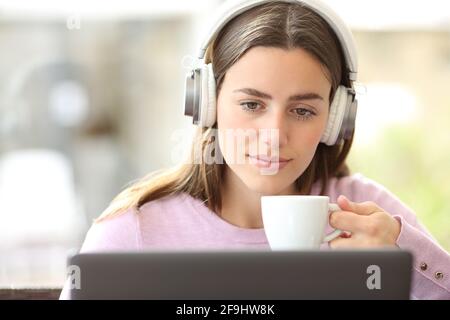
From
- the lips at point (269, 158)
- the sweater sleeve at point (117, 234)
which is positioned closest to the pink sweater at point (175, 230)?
the sweater sleeve at point (117, 234)

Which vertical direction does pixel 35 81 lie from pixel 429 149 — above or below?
above

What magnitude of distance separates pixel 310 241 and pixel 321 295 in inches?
7.7

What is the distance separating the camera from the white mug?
81cm

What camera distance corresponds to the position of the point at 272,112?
984mm

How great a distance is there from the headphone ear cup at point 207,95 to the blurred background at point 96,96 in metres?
1.65

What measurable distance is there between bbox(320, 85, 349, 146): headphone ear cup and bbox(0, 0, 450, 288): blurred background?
159 cm

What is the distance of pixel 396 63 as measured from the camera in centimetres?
266

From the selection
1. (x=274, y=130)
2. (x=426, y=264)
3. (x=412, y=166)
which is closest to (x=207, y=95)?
(x=274, y=130)

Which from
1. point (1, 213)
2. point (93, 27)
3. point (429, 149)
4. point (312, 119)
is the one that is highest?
point (93, 27)

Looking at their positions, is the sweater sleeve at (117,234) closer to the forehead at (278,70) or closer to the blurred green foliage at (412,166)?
the forehead at (278,70)

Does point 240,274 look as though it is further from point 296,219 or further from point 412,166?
point 412,166

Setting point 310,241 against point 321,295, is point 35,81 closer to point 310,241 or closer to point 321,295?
point 310,241

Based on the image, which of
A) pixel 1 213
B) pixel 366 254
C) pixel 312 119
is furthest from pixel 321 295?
pixel 1 213

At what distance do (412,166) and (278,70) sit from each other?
5.50 feet
